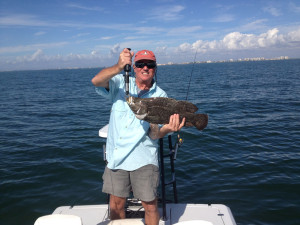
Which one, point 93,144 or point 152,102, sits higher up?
point 152,102

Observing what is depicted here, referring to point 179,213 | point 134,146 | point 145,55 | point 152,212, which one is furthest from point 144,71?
point 179,213

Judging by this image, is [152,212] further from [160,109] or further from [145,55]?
[145,55]

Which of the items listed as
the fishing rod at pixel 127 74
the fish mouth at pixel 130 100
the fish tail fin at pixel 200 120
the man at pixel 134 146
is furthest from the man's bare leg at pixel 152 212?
the fishing rod at pixel 127 74

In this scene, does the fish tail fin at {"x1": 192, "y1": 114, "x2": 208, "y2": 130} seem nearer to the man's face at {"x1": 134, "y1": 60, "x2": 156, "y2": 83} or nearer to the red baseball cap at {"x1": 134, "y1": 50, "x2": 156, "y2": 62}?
the man's face at {"x1": 134, "y1": 60, "x2": 156, "y2": 83}

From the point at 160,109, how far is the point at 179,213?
234cm

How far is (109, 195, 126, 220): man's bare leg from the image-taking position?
4.57m

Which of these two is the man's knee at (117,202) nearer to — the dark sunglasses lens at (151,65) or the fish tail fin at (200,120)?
the fish tail fin at (200,120)

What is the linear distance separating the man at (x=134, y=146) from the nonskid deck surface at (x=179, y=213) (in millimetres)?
A: 807

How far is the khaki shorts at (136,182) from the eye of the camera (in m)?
4.31

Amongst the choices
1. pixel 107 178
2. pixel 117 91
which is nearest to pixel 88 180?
pixel 107 178

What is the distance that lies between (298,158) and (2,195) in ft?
38.1

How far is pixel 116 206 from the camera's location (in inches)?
181

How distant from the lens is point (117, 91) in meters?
4.49

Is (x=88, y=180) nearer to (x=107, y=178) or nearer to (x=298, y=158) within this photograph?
(x=107, y=178)
